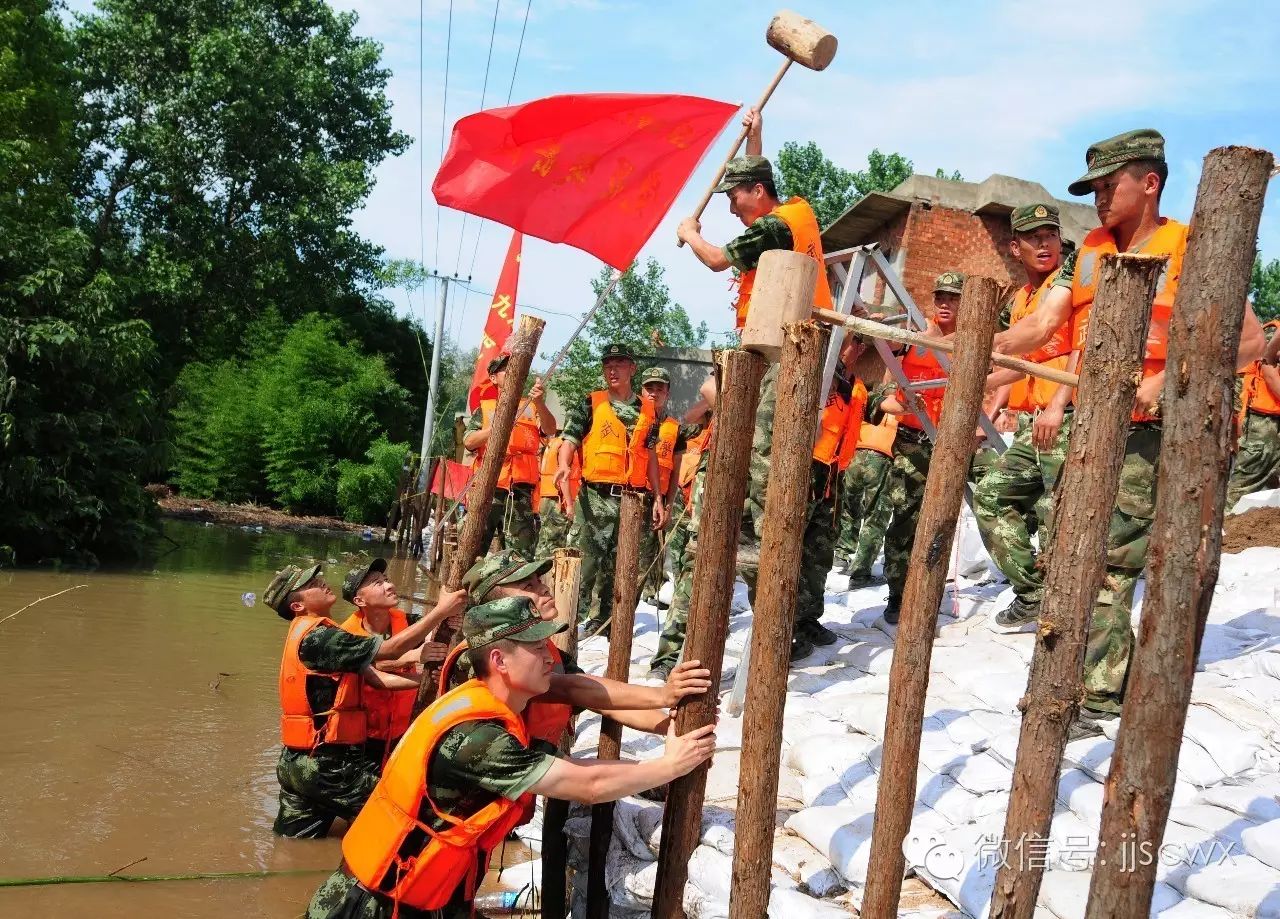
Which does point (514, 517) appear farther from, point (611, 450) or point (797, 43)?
point (797, 43)

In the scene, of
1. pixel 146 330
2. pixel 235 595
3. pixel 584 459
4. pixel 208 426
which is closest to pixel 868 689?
pixel 584 459

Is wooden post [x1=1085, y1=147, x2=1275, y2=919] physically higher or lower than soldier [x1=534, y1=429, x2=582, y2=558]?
higher

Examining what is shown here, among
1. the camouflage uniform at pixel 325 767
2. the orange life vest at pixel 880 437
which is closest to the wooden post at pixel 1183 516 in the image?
the camouflage uniform at pixel 325 767

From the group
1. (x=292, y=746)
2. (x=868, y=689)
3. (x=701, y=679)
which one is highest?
(x=701, y=679)

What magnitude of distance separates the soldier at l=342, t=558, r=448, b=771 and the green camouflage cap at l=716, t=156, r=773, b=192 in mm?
2503

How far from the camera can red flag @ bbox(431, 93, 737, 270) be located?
19.2ft

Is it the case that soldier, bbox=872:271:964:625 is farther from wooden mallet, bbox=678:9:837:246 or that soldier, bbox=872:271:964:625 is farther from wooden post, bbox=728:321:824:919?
wooden post, bbox=728:321:824:919

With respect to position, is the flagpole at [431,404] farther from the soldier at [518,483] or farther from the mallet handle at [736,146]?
the mallet handle at [736,146]

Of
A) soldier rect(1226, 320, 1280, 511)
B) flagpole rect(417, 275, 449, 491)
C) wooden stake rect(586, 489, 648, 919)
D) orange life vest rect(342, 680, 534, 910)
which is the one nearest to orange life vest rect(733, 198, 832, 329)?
wooden stake rect(586, 489, 648, 919)

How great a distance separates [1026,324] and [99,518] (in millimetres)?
13974

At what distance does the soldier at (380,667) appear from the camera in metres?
5.61

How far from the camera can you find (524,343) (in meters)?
5.56

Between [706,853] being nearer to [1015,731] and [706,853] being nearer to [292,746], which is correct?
[1015,731]

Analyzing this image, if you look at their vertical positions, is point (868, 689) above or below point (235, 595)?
above
